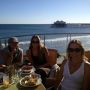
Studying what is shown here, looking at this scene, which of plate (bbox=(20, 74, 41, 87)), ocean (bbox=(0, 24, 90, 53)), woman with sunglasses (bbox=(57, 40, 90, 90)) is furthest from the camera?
ocean (bbox=(0, 24, 90, 53))

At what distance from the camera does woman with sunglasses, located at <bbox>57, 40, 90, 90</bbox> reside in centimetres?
294

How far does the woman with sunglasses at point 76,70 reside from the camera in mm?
2936

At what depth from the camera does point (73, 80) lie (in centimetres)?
310

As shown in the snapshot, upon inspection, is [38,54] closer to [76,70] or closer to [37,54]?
[37,54]

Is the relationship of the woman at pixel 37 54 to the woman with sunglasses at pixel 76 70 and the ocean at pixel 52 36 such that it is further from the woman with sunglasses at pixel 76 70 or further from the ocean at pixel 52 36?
the ocean at pixel 52 36

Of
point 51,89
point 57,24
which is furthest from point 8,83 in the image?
point 57,24

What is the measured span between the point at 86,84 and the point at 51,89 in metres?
0.56

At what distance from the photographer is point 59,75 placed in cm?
336

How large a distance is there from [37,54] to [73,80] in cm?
169

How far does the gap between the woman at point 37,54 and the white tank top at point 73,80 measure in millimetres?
1414

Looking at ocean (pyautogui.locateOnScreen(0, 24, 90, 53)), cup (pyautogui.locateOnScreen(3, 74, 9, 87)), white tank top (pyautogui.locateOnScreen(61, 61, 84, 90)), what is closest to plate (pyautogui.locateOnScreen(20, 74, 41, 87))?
cup (pyautogui.locateOnScreen(3, 74, 9, 87))

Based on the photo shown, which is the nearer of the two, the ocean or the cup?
the cup

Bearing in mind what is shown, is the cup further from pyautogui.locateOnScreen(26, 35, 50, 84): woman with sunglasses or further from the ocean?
the ocean

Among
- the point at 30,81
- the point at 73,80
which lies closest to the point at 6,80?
the point at 30,81
